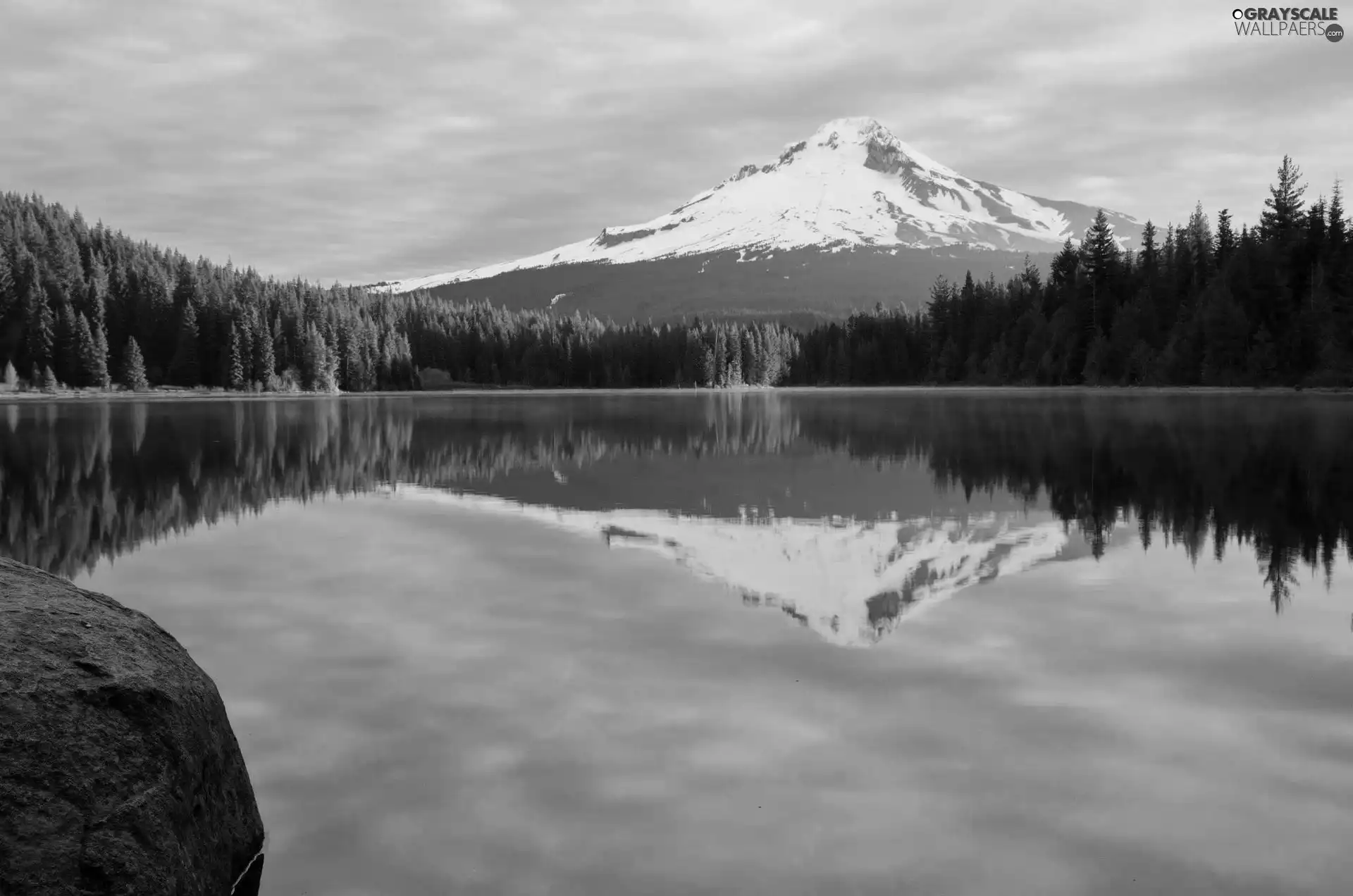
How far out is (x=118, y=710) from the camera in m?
5.26

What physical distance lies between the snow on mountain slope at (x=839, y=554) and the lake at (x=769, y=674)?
9 cm

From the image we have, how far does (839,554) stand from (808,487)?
27.0 feet

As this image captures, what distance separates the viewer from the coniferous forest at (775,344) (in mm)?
85188

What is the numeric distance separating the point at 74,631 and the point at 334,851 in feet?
6.09

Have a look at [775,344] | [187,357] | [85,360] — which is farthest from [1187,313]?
[85,360]

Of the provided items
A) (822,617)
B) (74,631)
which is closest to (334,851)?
(74,631)

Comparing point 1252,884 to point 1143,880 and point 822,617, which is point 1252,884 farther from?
point 822,617

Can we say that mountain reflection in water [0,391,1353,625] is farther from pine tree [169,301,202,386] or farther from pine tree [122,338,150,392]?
pine tree [169,301,202,386]

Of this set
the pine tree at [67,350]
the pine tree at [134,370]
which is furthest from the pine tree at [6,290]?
the pine tree at [134,370]

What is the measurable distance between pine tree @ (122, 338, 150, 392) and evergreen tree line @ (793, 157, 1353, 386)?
10997 centimetres

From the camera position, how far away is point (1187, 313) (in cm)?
9269

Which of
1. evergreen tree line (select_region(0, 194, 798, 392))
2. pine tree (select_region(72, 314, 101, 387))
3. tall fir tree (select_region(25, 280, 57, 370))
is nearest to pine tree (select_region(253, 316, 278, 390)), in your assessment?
evergreen tree line (select_region(0, 194, 798, 392))

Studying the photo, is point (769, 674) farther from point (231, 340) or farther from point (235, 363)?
point (231, 340)

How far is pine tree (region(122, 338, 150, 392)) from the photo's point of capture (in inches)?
5576
